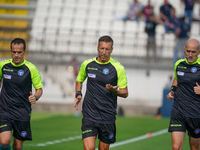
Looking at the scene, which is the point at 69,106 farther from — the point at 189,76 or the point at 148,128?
the point at 189,76

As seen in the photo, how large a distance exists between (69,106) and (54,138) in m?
8.55

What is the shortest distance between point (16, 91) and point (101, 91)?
1.51m

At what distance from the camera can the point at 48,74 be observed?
2398 cm

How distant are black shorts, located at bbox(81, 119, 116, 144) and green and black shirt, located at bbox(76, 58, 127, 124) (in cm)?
7

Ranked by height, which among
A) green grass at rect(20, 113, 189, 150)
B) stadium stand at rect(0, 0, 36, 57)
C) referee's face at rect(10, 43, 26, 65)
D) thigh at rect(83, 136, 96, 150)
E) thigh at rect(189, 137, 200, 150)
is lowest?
green grass at rect(20, 113, 189, 150)

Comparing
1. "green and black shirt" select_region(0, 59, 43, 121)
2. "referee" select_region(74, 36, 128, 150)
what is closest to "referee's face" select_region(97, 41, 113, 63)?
"referee" select_region(74, 36, 128, 150)

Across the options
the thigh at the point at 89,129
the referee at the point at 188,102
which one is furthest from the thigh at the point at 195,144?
the thigh at the point at 89,129

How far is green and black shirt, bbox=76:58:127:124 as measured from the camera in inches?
320

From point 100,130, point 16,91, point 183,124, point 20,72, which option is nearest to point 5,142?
point 16,91

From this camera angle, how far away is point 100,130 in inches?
321

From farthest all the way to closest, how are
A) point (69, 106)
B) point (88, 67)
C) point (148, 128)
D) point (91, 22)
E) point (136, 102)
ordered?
point (91, 22) < point (136, 102) < point (69, 106) < point (148, 128) < point (88, 67)

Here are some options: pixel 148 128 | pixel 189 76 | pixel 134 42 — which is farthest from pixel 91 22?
pixel 189 76

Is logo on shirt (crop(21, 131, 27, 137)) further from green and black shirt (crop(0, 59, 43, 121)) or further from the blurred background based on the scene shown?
the blurred background

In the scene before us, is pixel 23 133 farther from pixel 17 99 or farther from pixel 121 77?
pixel 121 77
